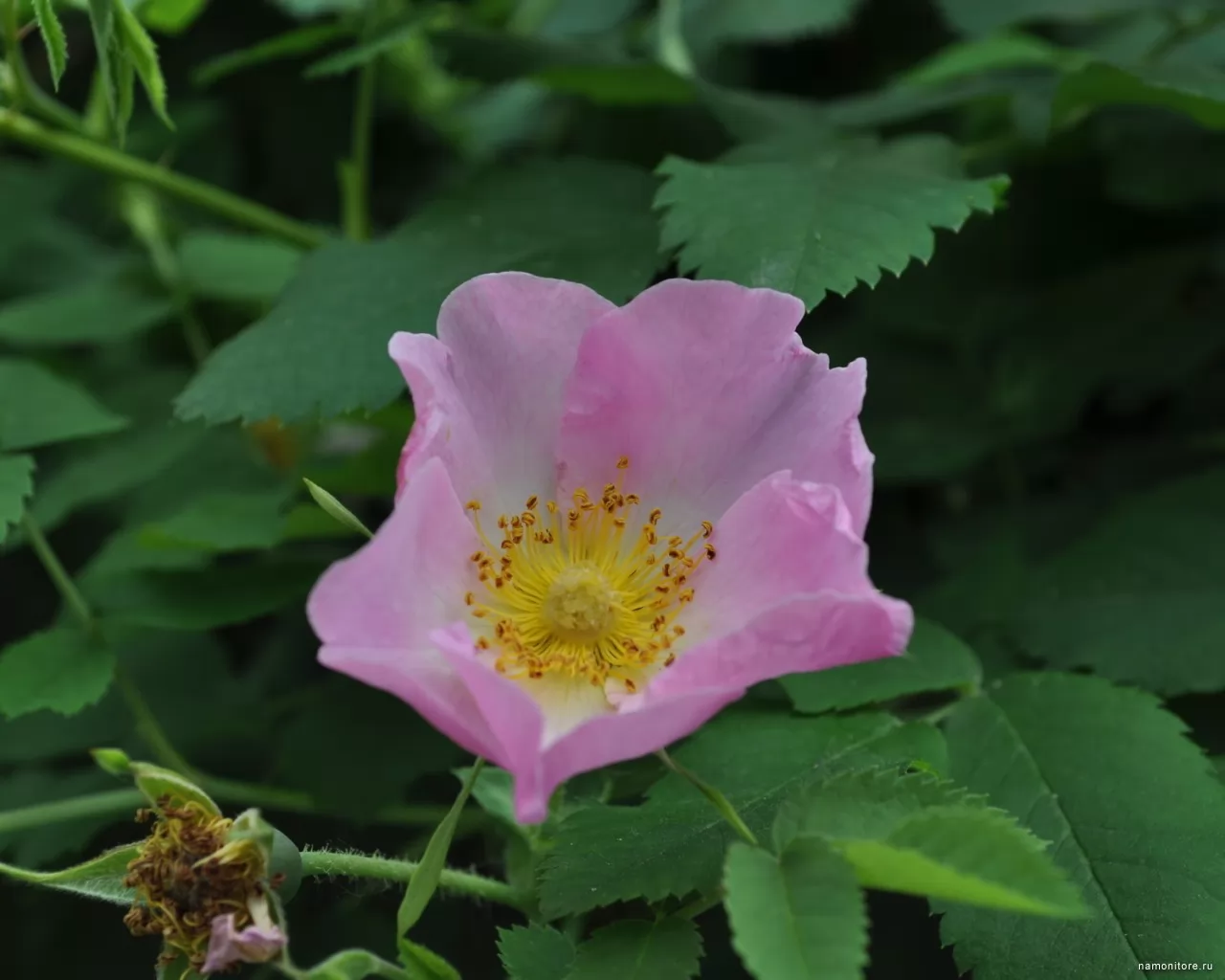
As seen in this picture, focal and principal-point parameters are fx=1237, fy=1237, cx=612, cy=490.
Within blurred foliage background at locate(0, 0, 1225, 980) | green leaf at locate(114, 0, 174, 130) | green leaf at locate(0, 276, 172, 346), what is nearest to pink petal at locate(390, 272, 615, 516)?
blurred foliage background at locate(0, 0, 1225, 980)

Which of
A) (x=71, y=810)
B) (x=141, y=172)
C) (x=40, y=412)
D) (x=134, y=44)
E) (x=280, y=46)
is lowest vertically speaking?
(x=71, y=810)

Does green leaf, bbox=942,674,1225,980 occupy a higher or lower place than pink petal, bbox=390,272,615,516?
lower

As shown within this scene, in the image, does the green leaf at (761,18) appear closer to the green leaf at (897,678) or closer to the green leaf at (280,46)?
the green leaf at (280,46)

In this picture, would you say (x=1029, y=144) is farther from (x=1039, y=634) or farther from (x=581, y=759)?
(x=581, y=759)

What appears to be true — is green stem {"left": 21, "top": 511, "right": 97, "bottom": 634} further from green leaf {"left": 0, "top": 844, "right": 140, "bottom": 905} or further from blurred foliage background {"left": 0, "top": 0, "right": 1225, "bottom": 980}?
green leaf {"left": 0, "top": 844, "right": 140, "bottom": 905}

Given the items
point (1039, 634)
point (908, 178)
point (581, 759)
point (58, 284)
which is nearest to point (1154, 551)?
point (1039, 634)

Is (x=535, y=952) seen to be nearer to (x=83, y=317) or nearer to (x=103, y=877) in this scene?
(x=103, y=877)

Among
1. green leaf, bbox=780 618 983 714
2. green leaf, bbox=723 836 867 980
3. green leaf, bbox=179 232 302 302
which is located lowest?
green leaf, bbox=780 618 983 714

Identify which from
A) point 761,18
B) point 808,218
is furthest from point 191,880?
point 761,18
